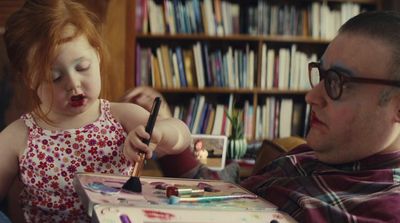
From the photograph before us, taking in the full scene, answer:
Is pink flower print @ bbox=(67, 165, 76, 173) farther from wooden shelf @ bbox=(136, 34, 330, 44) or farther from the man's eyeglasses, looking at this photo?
wooden shelf @ bbox=(136, 34, 330, 44)

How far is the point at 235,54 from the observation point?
3828mm

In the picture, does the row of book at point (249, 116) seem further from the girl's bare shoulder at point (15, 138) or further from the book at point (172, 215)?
the book at point (172, 215)

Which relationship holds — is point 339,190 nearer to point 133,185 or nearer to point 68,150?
point 133,185

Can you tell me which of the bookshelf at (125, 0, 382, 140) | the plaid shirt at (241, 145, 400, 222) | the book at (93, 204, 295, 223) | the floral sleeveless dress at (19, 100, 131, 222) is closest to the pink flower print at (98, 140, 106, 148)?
the floral sleeveless dress at (19, 100, 131, 222)

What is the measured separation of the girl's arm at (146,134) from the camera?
1.01 metres

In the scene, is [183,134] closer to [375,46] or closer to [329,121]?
[329,121]

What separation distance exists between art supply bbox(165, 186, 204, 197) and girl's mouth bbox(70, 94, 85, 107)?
388mm

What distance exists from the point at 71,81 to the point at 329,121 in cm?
50

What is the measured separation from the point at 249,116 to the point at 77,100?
282 cm

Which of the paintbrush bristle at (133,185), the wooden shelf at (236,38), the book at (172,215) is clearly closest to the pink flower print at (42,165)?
the paintbrush bristle at (133,185)

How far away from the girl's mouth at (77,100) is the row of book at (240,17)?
252 centimetres

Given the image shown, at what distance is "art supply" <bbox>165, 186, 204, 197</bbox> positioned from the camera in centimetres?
84

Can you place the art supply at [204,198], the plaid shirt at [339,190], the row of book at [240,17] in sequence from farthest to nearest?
the row of book at [240,17] → the plaid shirt at [339,190] → the art supply at [204,198]

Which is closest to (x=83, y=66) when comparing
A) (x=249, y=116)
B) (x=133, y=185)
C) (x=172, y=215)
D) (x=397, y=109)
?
(x=133, y=185)
